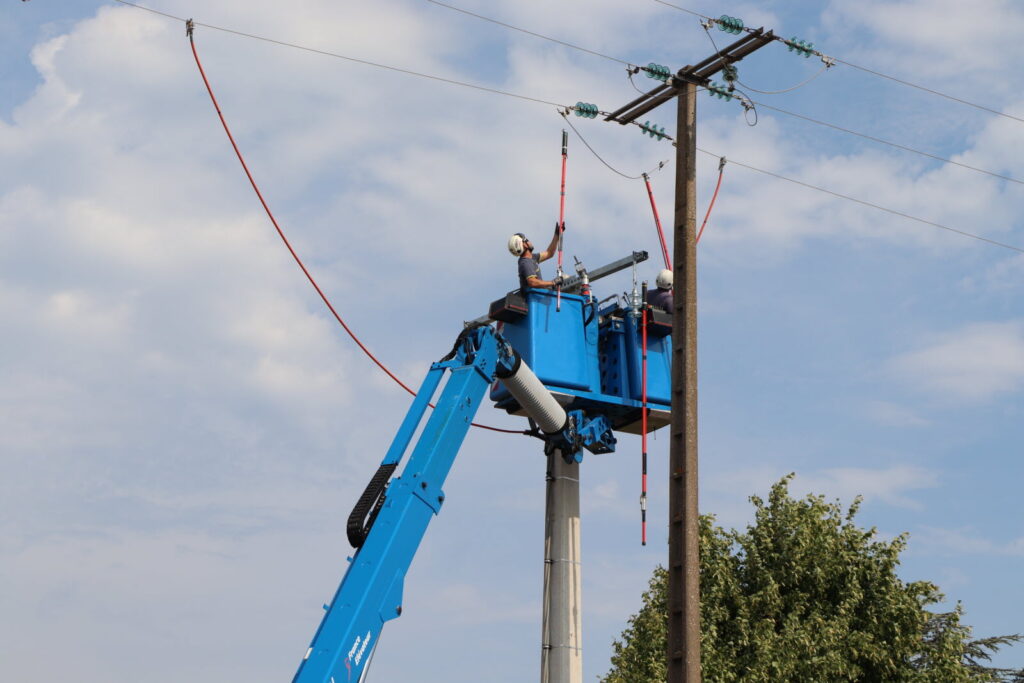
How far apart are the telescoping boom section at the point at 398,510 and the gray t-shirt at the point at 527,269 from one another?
3736mm

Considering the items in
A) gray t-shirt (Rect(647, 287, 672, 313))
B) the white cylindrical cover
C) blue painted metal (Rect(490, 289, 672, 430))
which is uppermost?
gray t-shirt (Rect(647, 287, 672, 313))

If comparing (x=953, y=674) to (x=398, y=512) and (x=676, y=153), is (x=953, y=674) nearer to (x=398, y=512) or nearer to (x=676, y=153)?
(x=676, y=153)

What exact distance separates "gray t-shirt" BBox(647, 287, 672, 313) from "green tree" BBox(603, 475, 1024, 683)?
9.29 m

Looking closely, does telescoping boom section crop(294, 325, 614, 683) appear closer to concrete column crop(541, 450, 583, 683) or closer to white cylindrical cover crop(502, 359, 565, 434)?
white cylindrical cover crop(502, 359, 565, 434)

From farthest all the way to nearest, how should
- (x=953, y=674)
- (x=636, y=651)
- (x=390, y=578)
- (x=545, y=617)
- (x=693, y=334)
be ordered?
(x=636, y=651) → (x=953, y=674) → (x=545, y=617) → (x=693, y=334) → (x=390, y=578)

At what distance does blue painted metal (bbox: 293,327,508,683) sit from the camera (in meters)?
12.8

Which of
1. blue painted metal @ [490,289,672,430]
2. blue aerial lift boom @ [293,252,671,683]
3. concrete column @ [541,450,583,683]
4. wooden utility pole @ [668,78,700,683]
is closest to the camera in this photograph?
blue aerial lift boom @ [293,252,671,683]

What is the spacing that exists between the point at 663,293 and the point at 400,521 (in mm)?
9399

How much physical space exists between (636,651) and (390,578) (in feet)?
56.0

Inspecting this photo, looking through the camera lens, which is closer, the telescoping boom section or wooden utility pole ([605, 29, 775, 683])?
the telescoping boom section

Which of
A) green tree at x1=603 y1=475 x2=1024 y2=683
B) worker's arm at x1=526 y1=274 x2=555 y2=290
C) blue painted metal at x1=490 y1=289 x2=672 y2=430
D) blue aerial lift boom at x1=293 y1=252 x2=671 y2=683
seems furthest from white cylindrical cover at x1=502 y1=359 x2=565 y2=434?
green tree at x1=603 y1=475 x2=1024 y2=683

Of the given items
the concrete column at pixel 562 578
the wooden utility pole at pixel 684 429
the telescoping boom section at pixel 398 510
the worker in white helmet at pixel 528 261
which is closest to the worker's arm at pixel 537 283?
the worker in white helmet at pixel 528 261

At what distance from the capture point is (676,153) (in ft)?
61.4

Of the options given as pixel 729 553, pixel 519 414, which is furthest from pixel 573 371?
pixel 729 553
